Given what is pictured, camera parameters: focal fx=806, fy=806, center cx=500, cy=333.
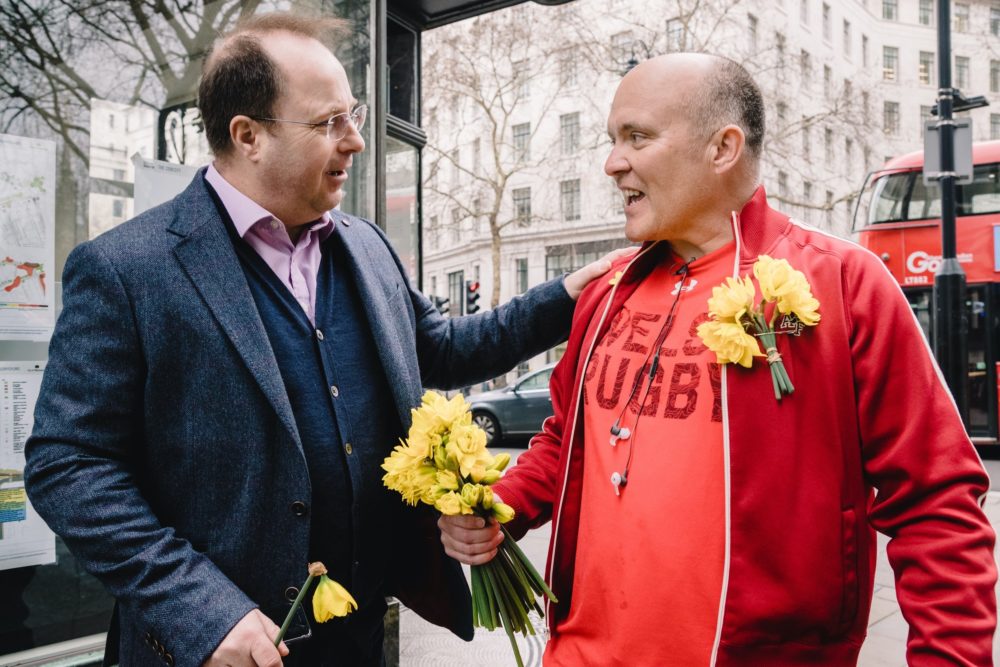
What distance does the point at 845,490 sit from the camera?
1636 mm

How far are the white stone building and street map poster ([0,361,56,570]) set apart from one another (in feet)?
52.3

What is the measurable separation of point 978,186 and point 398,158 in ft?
33.9

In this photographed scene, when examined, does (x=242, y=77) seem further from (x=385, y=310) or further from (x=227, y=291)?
(x=385, y=310)

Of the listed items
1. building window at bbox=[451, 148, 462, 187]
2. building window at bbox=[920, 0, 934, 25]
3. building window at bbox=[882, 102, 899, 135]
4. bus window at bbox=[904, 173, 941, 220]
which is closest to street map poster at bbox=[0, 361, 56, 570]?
bus window at bbox=[904, 173, 941, 220]

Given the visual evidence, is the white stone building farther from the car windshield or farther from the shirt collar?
the shirt collar

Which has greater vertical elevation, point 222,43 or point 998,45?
point 998,45

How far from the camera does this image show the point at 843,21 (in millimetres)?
36062

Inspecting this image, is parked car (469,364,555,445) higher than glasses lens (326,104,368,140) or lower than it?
lower

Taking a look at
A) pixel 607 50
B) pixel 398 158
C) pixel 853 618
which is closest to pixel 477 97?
pixel 607 50

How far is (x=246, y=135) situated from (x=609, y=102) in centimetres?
2828

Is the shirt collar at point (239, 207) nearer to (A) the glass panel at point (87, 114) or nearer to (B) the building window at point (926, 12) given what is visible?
(A) the glass panel at point (87, 114)

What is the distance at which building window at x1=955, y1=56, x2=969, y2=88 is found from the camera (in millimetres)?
39406

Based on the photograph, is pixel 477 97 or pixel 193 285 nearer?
pixel 193 285

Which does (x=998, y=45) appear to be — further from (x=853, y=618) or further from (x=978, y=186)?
(x=853, y=618)
